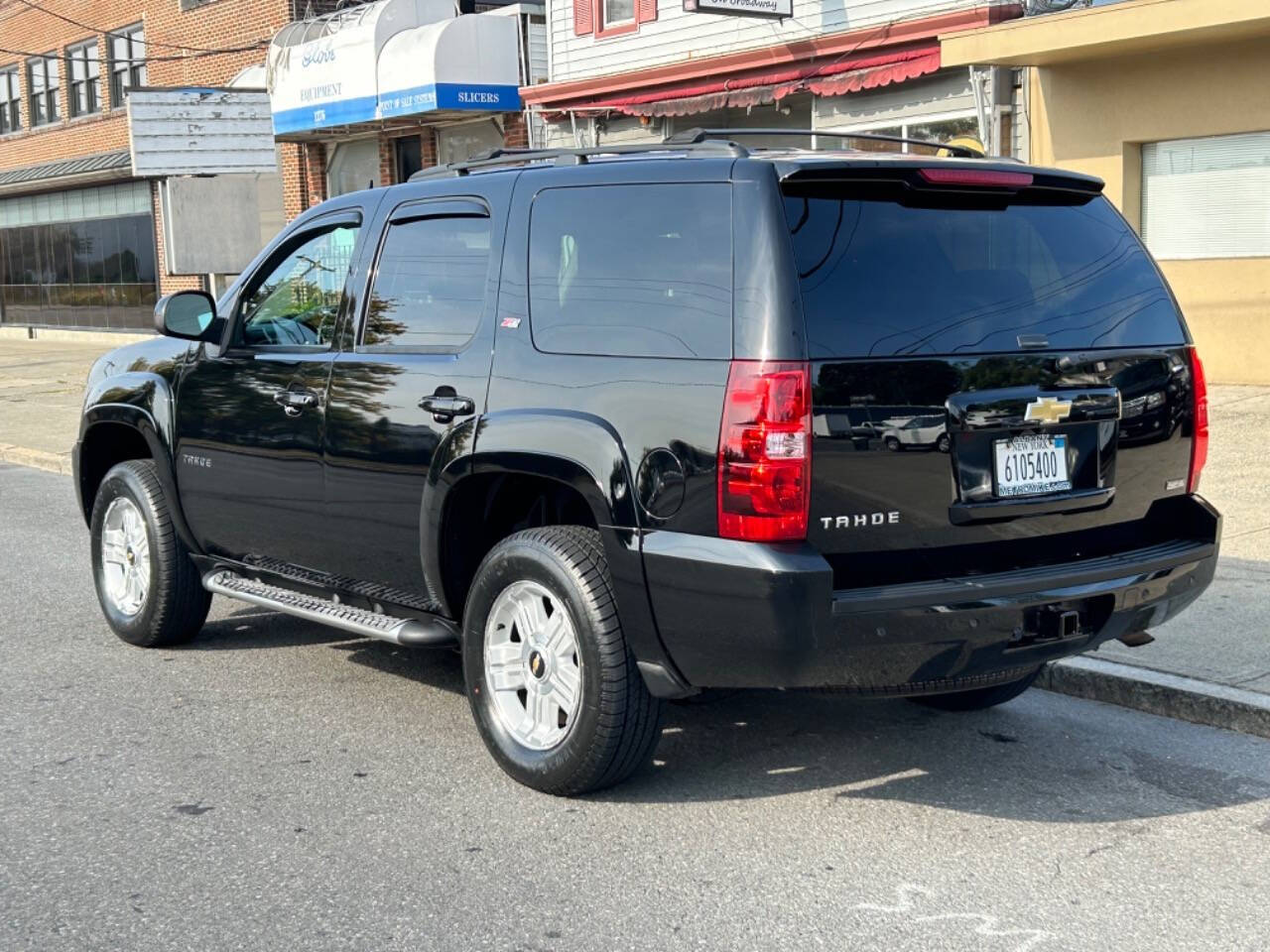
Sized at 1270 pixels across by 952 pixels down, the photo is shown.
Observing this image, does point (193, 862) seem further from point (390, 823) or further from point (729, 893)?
point (729, 893)

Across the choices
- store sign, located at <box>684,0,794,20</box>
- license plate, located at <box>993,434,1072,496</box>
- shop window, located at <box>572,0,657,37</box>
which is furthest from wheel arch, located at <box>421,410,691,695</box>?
shop window, located at <box>572,0,657,37</box>

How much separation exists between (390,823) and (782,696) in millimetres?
1840

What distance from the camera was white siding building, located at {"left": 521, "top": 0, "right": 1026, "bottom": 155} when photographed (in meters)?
14.7

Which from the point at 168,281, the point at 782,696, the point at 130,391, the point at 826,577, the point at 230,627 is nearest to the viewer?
the point at 826,577

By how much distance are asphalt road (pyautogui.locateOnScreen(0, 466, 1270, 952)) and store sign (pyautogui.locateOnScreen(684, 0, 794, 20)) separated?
10365 millimetres

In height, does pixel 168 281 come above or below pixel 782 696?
above

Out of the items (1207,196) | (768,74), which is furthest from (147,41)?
(1207,196)

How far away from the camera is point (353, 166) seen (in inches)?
966

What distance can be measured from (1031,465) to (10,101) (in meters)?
37.8

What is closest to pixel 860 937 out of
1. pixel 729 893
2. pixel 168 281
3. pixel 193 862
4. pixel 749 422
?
pixel 729 893

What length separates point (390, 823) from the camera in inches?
180

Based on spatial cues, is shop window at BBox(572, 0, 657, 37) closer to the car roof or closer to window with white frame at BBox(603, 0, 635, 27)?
window with white frame at BBox(603, 0, 635, 27)

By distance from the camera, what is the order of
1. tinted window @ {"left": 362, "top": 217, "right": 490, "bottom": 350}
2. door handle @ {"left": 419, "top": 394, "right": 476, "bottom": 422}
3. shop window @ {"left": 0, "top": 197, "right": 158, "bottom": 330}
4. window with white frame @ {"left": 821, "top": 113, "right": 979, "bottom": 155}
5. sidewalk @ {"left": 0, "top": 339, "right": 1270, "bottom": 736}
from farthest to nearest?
shop window @ {"left": 0, "top": 197, "right": 158, "bottom": 330}, window with white frame @ {"left": 821, "top": 113, "right": 979, "bottom": 155}, sidewalk @ {"left": 0, "top": 339, "right": 1270, "bottom": 736}, tinted window @ {"left": 362, "top": 217, "right": 490, "bottom": 350}, door handle @ {"left": 419, "top": 394, "right": 476, "bottom": 422}

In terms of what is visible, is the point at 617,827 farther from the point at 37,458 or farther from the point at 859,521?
the point at 37,458
